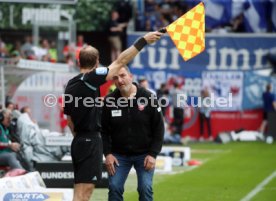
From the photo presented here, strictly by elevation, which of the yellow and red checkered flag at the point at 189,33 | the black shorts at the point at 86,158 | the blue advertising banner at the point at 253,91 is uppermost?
the yellow and red checkered flag at the point at 189,33

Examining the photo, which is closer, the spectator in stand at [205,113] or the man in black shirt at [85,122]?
the man in black shirt at [85,122]

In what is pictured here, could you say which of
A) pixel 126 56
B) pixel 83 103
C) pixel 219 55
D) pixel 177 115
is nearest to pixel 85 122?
pixel 83 103

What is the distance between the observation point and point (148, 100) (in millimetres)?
11523

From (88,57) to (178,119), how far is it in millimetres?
22842

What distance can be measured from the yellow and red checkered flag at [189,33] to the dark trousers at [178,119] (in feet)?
71.8

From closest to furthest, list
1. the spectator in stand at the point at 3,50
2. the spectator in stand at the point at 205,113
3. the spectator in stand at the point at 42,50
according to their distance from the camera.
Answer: the spectator in stand at the point at 42,50, the spectator in stand at the point at 3,50, the spectator in stand at the point at 205,113

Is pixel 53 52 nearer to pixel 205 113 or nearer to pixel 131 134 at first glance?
pixel 205 113

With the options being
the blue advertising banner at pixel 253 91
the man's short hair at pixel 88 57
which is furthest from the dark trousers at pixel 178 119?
the man's short hair at pixel 88 57

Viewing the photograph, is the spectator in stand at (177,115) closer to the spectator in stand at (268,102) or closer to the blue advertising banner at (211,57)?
the blue advertising banner at (211,57)

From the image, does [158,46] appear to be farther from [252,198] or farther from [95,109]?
[95,109]

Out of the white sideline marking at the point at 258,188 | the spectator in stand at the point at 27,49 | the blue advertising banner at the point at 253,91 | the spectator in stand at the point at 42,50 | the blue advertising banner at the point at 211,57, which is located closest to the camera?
the white sideline marking at the point at 258,188

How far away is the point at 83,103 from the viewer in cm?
1041

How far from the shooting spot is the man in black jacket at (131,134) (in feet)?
37.7

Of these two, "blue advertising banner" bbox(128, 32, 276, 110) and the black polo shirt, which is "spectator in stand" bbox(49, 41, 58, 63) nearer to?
"blue advertising banner" bbox(128, 32, 276, 110)
